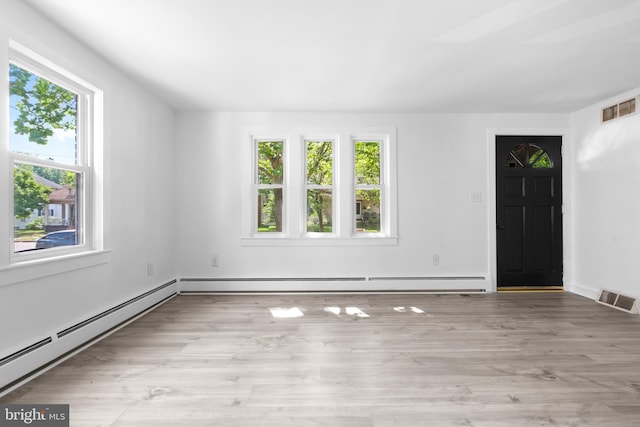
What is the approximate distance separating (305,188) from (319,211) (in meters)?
0.39

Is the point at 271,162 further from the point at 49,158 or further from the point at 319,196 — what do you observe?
the point at 49,158

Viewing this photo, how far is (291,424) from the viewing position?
1779 mm

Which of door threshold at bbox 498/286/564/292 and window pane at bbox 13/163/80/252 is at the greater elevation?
window pane at bbox 13/163/80/252

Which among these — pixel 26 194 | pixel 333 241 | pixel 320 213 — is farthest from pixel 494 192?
pixel 26 194

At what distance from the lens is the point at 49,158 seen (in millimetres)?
2611

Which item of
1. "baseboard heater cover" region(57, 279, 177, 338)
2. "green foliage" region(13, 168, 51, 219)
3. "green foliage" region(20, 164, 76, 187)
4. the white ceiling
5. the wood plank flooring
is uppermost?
the white ceiling

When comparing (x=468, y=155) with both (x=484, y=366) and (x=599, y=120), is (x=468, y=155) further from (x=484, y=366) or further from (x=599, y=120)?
(x=484, y=366)

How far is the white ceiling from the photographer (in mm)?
2314

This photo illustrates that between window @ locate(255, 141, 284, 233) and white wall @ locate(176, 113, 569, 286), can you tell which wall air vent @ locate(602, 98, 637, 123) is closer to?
white wall @ locate(176, 113, 569, 286)

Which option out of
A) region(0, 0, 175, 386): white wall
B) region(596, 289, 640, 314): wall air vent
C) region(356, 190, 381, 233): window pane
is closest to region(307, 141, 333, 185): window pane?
region(356, 190, 381, 233): window pane

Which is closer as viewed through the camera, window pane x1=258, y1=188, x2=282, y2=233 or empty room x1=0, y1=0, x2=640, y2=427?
empty room x1=0, y1=0, x2=640, y2=427

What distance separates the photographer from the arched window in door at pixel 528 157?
489 cm

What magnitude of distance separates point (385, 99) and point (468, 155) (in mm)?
1581

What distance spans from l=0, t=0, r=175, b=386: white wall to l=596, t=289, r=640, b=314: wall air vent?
5.53 m
